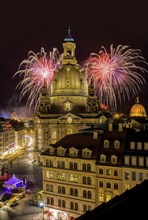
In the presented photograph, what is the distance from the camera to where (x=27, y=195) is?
230 ft

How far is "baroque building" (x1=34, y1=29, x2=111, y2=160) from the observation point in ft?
415

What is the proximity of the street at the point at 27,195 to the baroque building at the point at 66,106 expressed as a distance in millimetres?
14468

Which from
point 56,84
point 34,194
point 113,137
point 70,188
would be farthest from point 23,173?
point 56,84

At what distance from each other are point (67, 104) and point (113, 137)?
75175 mm

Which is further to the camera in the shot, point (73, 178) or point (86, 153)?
point (73, 178)

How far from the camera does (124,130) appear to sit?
193ft

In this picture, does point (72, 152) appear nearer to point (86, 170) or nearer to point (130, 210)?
point (86, 170)

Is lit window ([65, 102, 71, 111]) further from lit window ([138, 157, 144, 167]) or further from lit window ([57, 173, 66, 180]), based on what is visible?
lit window ([138, 157, 144, 167])

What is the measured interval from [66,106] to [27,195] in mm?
66294

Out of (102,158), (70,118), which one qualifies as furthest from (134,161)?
(70,118)

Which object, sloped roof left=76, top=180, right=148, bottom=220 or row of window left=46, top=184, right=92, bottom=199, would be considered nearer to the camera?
sloped roof left=76, top=180, right=148, bottom=220

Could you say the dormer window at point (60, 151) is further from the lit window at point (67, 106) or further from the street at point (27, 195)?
the lit window at point (67, 106)

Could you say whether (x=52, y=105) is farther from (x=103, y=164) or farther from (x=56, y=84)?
(x=103, y=164)

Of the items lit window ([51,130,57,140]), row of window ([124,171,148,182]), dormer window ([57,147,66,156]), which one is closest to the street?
dormer window ([57,147,66,156])
